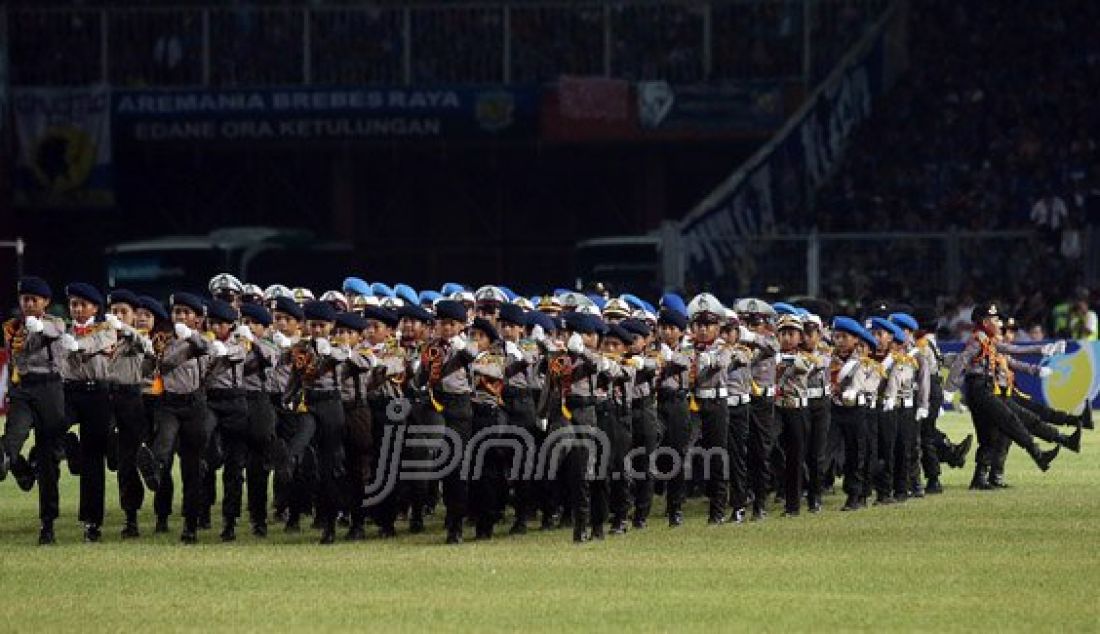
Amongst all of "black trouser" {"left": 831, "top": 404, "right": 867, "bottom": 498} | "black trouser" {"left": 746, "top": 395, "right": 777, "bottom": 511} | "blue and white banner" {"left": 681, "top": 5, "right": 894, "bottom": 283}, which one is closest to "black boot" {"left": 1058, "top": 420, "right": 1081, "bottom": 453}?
"black trouser" {"left": 831, "top": 404, "right": 867, "bottom": 498}

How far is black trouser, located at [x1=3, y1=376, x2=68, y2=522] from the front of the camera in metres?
22.5

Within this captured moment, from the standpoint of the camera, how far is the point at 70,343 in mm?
22609

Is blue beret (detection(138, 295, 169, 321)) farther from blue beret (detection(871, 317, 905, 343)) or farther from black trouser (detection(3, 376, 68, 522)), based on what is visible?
blue beret (detection(871, 317, 905, 343))

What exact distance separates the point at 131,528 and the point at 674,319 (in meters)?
5.18

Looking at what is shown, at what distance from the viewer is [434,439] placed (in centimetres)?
2245

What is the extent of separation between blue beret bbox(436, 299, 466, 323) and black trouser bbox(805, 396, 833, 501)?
428 centimetres

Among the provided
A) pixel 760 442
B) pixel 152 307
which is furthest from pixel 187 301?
pixel 760 442

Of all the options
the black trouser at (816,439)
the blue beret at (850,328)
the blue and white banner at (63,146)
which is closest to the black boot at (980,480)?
the blue beret at (850,328)

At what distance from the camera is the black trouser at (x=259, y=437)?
23000mm

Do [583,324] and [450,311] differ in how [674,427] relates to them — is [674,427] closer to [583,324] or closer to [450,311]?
[583,324]

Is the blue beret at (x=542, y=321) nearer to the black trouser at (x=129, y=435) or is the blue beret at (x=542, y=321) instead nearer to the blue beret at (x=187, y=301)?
the blue beret at (x=187, y=301)

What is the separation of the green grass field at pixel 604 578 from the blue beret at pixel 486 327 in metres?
1.69

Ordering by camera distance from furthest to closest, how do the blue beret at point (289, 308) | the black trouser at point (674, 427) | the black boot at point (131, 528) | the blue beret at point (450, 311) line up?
the black trouser at point (674, 427), the blue beret at point (289, 308), the black boot at point (131, 528), the blue beret at point (450, 311)

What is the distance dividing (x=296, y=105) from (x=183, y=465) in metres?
28.8
